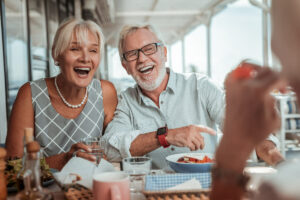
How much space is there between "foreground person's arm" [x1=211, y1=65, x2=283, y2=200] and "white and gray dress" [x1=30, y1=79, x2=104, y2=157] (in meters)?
1.35

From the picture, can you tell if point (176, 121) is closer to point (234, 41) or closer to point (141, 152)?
point (141, 152)

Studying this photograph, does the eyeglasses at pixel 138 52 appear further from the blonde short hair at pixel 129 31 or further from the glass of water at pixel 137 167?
the glass of water at pixel 137 167

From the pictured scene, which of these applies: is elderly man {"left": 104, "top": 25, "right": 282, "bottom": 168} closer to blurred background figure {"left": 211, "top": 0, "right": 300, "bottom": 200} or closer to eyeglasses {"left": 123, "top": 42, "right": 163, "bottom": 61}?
eyeglasses {"left": 123, "top": 42, "right": 163, "bottom": 61}

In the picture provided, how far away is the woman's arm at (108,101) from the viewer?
1885mm

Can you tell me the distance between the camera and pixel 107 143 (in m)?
1.52

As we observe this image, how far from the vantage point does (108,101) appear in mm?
1909

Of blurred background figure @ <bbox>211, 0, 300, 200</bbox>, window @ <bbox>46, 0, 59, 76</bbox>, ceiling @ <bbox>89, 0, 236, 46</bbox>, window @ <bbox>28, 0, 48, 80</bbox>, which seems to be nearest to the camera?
blurred background figure @ <bbox>211, 0, 300, 200</bbox>

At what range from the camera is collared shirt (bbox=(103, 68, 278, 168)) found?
176 cm

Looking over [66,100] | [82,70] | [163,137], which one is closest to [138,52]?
[82,70]

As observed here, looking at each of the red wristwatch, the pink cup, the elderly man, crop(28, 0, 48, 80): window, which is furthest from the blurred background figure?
crop(28, 0, 48, 80): window

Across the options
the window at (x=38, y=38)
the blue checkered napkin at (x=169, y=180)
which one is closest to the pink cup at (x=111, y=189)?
the blue checkered napkin at (x=169, y=180)

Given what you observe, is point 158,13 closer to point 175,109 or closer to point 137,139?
point 175,109

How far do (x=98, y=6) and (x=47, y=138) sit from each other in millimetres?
5598

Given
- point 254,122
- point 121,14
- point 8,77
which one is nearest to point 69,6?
point 121,14
